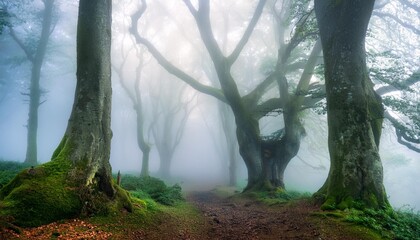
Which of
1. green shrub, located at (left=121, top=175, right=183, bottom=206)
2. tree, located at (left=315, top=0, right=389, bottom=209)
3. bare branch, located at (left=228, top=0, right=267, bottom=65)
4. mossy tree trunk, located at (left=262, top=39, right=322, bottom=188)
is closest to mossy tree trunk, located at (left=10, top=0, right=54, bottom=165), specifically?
green shrub, located at (left=121, top=175, right=183, bottom=206)

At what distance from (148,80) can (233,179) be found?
15.0 m

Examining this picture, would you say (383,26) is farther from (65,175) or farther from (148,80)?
(148,80)

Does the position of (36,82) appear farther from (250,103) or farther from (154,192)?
(154,192)

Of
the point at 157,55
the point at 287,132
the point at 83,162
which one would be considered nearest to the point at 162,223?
the point at 83,162

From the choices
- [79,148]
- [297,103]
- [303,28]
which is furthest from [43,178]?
[297,103]

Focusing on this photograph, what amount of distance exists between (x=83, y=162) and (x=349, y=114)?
648cm

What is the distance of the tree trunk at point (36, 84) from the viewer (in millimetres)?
20016

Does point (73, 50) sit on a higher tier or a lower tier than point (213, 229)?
higher

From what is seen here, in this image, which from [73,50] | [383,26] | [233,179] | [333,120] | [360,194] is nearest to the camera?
[360,194]

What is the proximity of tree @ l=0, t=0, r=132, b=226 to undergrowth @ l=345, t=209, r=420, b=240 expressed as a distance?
4.81 metres

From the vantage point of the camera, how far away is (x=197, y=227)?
6.68 m

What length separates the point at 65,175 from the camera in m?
5.28

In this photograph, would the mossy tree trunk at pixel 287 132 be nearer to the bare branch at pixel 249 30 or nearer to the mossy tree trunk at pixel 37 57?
the bare branch at pixel 249 30

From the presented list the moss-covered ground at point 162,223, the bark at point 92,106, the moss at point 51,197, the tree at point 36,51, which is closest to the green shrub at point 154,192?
the moss-covered ground at point 162,223
